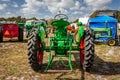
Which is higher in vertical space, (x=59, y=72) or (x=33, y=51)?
(x=33, y=51)

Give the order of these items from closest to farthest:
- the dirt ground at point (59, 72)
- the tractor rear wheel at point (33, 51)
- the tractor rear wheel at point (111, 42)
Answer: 1. the dirt ground at point (59, 72)
2. the tractor rear wheel at point (33, 51)
3. the tractor rear wheel at point (111, 42)

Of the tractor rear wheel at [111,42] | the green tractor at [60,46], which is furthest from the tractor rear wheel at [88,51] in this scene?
the tractor rear wheel at [111,42]

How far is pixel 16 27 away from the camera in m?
19.0

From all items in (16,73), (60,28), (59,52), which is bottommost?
(16,73)

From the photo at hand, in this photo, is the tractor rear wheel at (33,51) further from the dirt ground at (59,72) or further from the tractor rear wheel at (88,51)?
the tractor rear wheel at (88,51)

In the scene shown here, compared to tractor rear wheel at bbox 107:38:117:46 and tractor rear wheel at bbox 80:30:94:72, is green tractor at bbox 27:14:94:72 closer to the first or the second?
tractor rear wheel at bbox 80:30:94:72

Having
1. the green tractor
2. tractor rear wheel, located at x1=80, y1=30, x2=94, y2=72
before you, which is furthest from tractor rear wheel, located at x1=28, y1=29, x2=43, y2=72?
tractor rear wheel, located at x1=80, y1=30, x2=94, y2=72

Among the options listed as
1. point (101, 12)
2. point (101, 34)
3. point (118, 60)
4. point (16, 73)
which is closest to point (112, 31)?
point (101, 34)

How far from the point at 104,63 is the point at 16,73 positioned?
13.1ft

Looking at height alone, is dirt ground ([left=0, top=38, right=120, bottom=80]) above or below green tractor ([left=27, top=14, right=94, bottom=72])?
below

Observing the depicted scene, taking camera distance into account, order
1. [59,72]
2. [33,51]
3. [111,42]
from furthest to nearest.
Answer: [111,42], [59,72], [33,51]

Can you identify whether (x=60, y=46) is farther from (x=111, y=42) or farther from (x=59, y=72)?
(x=111, y=42)

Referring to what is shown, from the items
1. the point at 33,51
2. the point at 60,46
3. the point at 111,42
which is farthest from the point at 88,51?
the point at 111,42

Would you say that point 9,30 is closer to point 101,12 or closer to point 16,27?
point 16,27
